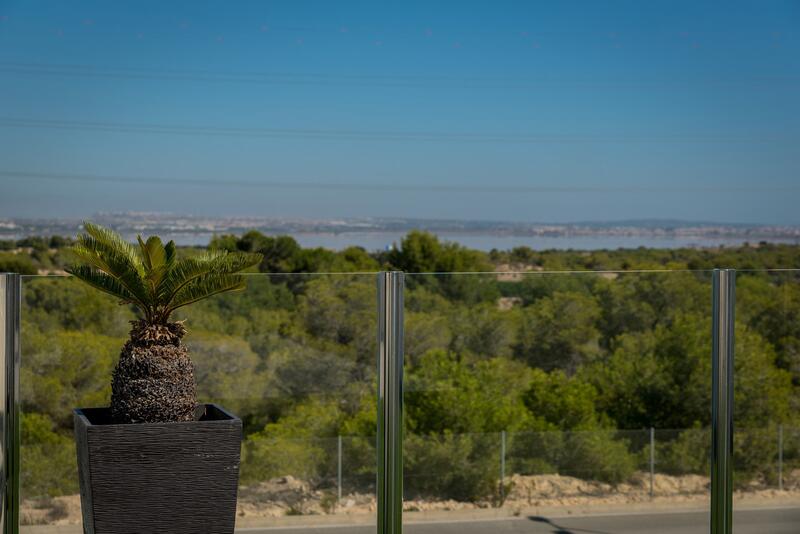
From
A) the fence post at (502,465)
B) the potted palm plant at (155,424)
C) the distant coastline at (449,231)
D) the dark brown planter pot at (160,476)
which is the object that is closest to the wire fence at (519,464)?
the fence post at (502,465)

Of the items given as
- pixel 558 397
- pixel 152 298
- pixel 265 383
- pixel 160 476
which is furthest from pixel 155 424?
pixel 558 397

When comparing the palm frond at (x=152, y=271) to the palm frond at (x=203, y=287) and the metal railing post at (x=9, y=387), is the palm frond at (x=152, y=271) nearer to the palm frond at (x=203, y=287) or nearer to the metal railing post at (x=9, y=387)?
the palm frond at (x=203, y=287)

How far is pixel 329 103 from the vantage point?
123 ft

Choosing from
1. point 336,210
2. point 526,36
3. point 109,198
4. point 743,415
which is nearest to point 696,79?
point 526,36

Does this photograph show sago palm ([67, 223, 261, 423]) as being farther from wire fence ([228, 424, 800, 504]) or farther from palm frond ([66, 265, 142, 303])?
wire fence ([228, 424, 800, 504])

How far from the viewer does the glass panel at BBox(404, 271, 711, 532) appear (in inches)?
153

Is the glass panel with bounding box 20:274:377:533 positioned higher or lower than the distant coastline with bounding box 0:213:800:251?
lower

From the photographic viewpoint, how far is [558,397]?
4.18 m

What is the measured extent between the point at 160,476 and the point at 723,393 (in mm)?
2017

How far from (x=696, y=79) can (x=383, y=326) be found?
32954 millimetres

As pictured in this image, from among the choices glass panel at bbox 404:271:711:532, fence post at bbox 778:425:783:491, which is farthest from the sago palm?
fence post at bbox 778:425:783:491

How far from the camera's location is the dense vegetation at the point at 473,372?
3939mm

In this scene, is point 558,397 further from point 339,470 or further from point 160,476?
point 160,476

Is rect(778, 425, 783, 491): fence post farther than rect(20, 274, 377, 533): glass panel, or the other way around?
rect(778, 425, 783, 491): fence post
